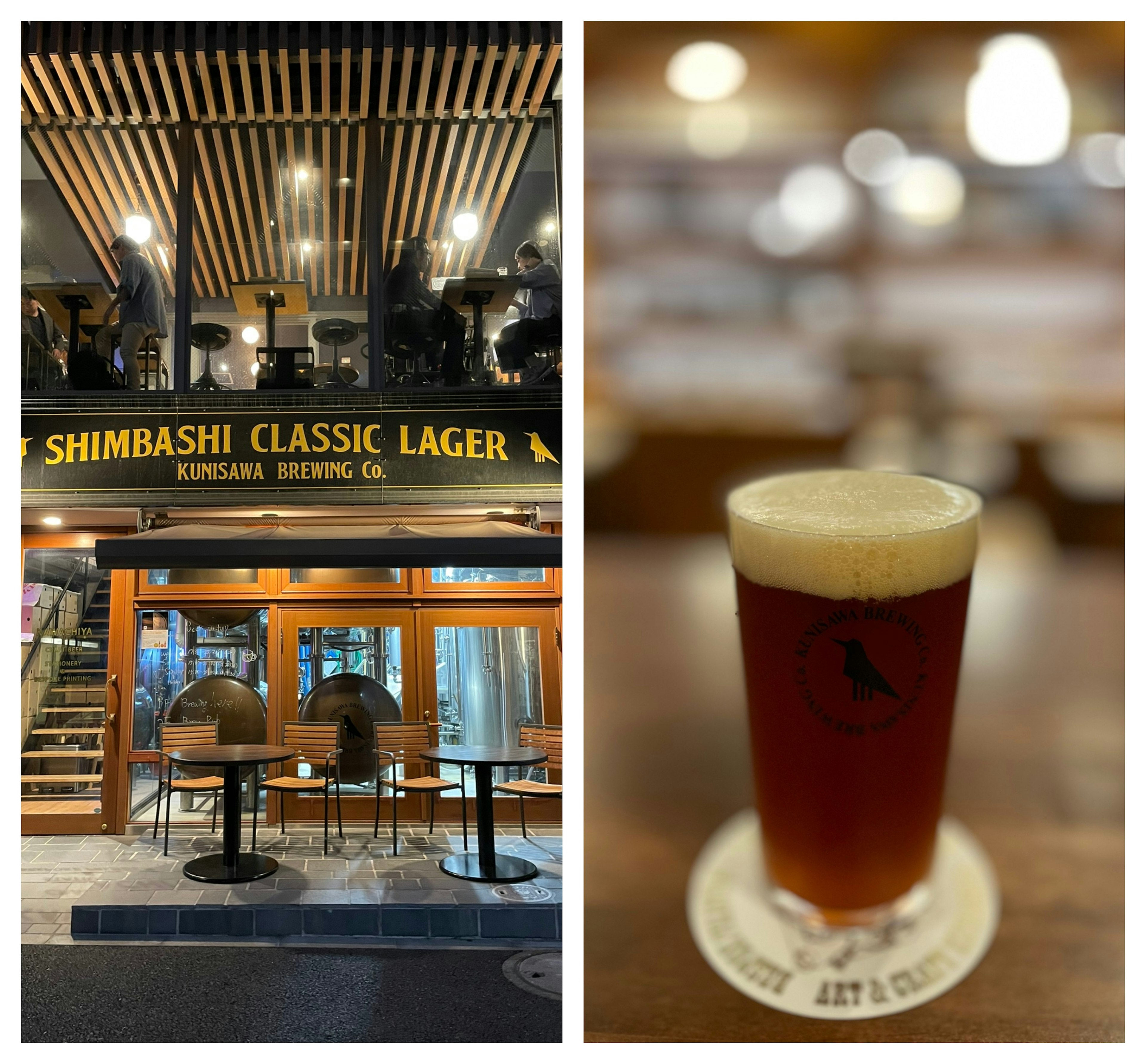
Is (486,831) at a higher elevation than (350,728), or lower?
lower

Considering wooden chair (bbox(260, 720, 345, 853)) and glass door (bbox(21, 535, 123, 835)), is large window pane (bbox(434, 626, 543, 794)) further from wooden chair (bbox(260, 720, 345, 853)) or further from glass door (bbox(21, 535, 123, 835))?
glass door (bbox(21, 535, 123, 835))

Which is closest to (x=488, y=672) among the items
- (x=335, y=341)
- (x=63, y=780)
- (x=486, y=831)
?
(x=486, y=831)

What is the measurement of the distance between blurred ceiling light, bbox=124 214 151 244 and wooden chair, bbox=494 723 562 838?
14.0 ft

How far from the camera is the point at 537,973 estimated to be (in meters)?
4.30

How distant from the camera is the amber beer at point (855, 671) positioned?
138cm

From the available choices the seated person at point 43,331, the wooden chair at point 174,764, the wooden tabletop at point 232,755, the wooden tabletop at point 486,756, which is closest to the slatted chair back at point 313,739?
the wooden tabletop at point 232,755

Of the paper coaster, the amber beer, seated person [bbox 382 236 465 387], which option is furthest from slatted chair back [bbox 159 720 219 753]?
the amber beer

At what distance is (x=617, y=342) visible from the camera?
5.93 feet

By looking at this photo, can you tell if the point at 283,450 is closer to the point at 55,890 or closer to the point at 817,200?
the point at 55,890

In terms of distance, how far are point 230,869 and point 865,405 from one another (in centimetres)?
517
